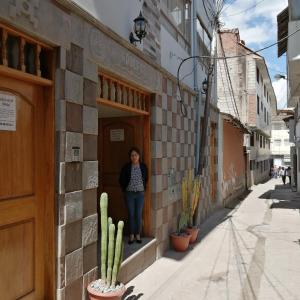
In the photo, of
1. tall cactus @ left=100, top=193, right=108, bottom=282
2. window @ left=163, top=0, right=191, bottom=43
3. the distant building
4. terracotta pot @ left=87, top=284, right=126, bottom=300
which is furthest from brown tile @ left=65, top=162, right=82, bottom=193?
the distant building

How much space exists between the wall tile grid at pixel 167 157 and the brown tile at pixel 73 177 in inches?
99.7

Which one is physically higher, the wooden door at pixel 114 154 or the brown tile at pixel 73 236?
the wooden door at pixel 114 154

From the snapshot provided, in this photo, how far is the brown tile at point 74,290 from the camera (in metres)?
3.86

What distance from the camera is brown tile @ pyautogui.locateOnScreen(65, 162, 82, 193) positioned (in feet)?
12.7

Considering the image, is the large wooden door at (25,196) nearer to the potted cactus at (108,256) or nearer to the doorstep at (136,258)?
the potted cactus at (108,256)

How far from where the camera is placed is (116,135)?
22.6 ft

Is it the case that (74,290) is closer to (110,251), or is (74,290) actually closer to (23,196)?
→ (110,251)

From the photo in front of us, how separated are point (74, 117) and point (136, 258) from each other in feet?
8.45

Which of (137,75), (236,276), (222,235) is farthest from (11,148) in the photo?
(222,235)

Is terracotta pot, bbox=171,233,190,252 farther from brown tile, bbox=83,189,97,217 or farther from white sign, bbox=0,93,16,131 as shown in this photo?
white sign, bbox=0,93,16,131

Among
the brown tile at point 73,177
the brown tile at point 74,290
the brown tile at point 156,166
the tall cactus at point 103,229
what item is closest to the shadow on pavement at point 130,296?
the tall cactus at point 103,229

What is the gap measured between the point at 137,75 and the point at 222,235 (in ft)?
15.3

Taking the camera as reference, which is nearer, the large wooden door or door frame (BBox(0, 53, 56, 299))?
the large wooden door

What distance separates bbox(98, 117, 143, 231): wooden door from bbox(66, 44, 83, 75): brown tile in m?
2.62
